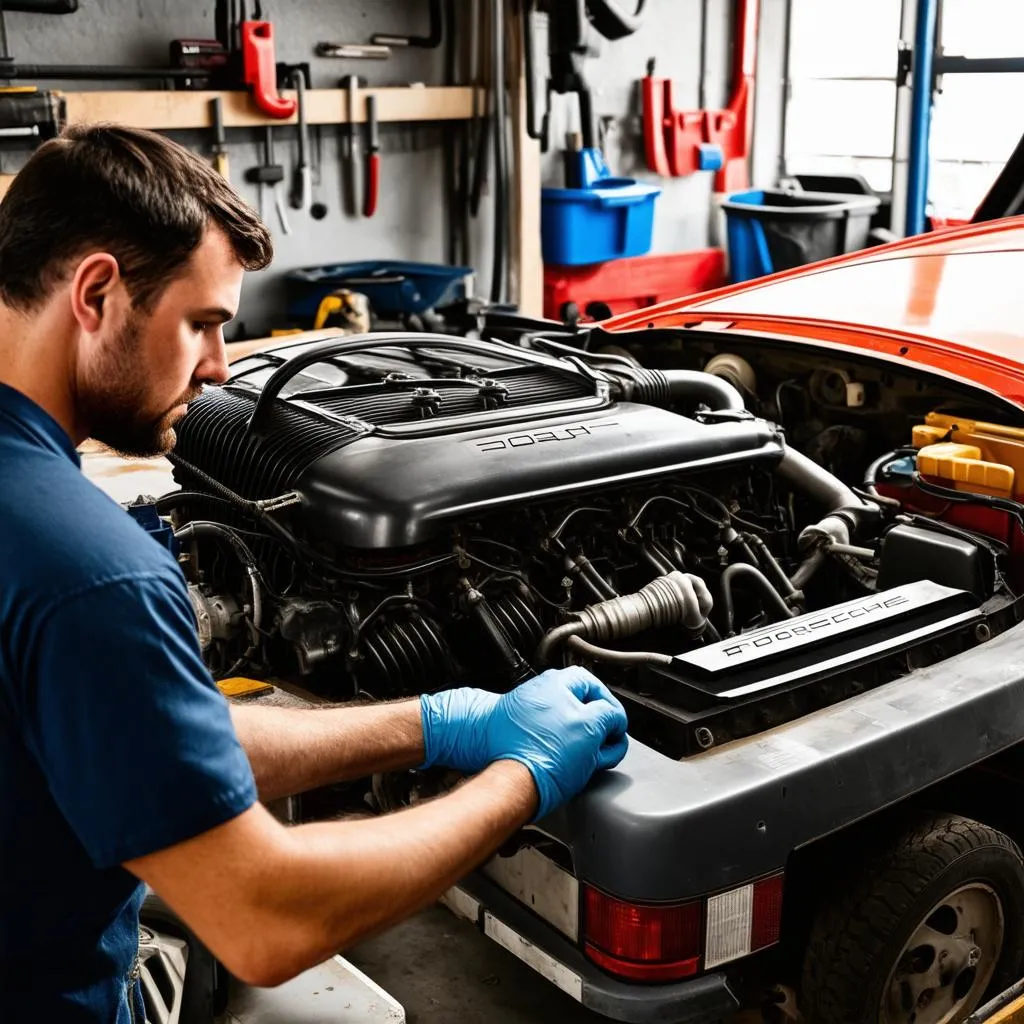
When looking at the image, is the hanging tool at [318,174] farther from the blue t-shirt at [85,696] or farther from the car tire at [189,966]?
the blue t-shirt at [85,696]

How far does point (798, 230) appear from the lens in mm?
6617

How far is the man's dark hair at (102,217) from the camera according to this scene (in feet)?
4.09

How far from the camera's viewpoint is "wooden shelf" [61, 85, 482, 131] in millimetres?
4805

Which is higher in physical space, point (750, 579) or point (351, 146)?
point (351, 146)

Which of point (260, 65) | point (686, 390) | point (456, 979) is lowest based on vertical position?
point (456, 979)

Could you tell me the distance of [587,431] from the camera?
234 centimetres

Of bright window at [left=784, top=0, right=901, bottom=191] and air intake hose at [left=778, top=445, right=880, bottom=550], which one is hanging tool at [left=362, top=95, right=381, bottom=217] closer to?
bright window at [left=784, top=0, right=901, bottom=191]

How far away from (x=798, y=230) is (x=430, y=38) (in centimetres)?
206

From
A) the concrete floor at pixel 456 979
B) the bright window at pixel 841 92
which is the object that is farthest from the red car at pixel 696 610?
the bright window at pixel 841 92

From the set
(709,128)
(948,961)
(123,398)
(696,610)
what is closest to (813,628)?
(696,610)

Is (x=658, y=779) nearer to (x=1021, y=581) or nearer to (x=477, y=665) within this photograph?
(x=477, y=665)

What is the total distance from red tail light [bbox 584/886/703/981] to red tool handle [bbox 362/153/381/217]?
4654mm

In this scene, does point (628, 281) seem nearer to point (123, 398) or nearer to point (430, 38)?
point (430, 38)

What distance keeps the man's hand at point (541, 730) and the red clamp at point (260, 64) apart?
13.2 ft
